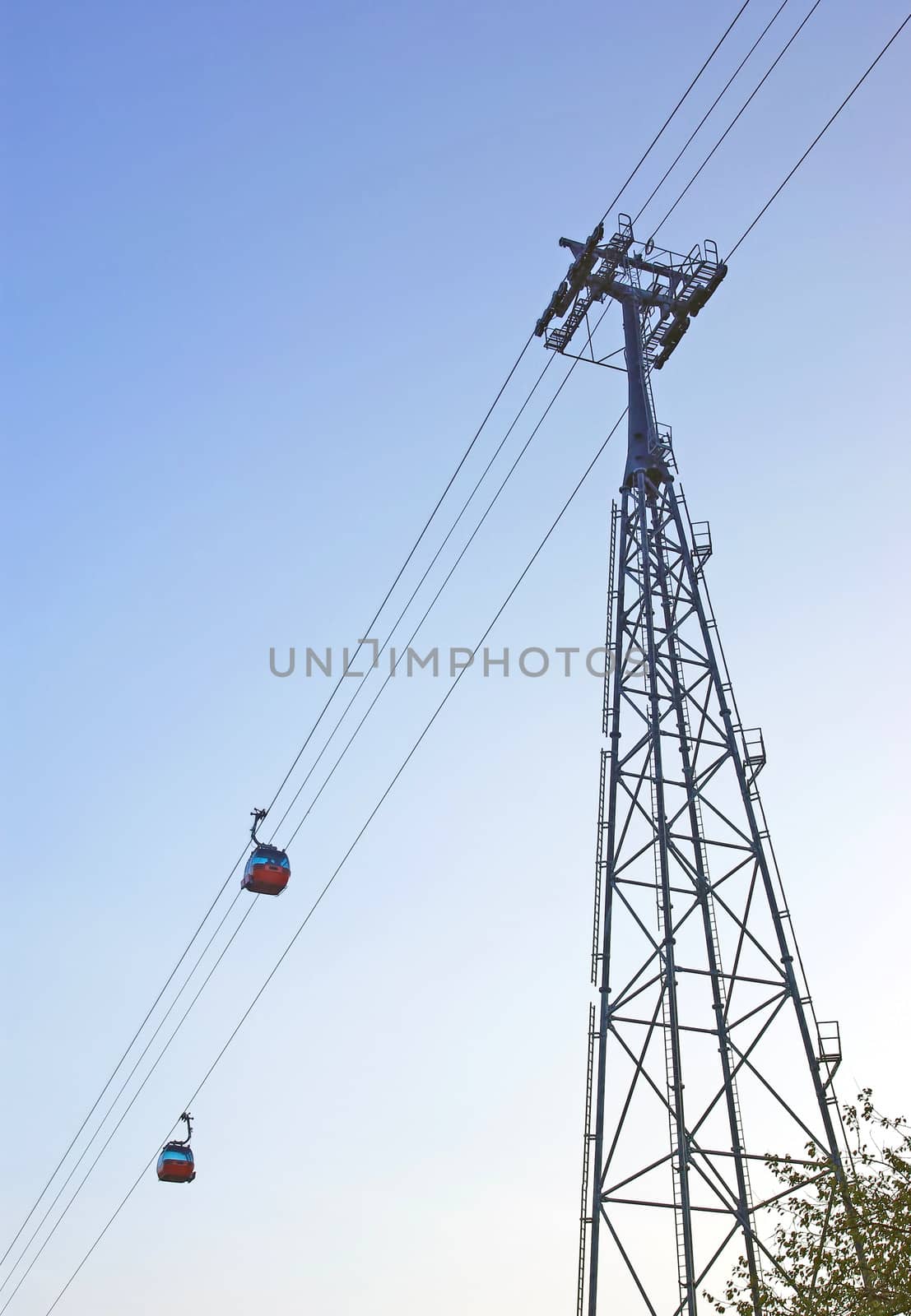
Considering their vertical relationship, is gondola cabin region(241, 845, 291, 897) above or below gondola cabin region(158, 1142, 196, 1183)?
above

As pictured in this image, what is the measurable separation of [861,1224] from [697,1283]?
10.6 ft

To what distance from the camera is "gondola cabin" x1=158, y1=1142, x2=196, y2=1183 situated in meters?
31.8

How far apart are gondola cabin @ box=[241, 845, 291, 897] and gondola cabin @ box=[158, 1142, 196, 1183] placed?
794 cm

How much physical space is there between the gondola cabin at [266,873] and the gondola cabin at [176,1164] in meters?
7.94

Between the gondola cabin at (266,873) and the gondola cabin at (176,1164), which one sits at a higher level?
the gondola cabin at (266,873)

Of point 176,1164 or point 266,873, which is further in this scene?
point 176,1164

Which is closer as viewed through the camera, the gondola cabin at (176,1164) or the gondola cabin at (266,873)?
the gondola cabin at (266,873)

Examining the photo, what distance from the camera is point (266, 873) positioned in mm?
28984

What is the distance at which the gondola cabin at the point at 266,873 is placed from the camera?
1138 inches

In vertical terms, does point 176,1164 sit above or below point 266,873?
below

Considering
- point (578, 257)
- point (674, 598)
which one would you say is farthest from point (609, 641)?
point (578, 257)

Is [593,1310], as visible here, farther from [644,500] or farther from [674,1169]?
[644,500]

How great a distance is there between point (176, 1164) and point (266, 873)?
8.57m

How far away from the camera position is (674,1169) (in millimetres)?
20250
